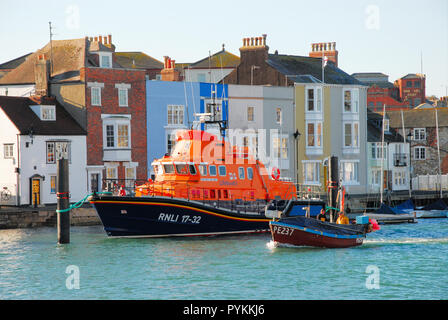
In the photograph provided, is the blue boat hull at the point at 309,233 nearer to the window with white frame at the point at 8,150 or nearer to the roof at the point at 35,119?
the roof at the point at 35,119

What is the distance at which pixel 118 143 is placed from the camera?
52.6 meters

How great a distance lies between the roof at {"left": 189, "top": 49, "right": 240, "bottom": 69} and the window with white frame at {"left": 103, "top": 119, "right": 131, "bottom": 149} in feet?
87.3

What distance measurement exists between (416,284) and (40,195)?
92.7 ft

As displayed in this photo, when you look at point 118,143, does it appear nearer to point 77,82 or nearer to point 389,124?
point 77,82

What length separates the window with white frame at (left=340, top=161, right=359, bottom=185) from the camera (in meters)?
62.9

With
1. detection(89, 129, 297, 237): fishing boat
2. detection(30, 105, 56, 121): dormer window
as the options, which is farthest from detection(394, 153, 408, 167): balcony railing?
detection(30, 105, 56, 121): dormer window

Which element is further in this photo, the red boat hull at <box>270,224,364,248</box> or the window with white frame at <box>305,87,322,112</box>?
the window with white frame at <box>305,87,322,112</box>

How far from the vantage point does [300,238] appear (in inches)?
1329

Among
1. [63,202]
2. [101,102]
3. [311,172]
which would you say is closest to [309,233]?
[63,202]

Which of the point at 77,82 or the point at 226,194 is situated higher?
the point at 77,82

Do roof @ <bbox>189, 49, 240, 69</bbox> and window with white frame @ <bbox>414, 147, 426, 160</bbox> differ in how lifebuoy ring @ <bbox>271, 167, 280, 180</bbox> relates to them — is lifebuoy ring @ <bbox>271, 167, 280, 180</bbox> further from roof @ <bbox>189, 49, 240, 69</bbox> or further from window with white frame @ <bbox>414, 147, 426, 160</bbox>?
window with white frame @ <bbox>414, 147, 426, 160</bbox>

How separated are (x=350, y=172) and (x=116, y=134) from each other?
20504mm
